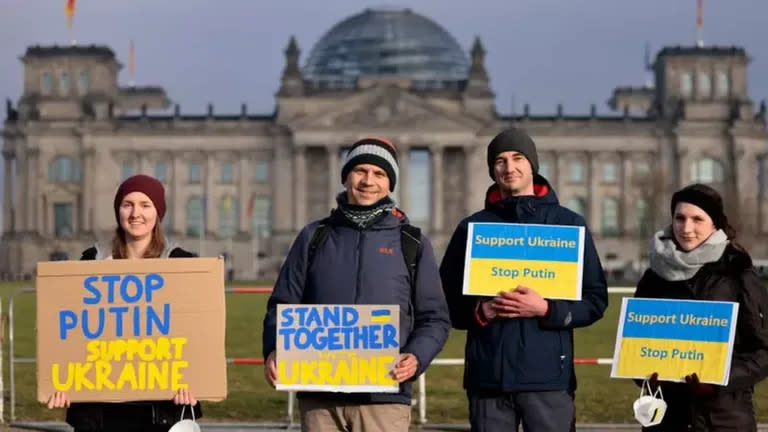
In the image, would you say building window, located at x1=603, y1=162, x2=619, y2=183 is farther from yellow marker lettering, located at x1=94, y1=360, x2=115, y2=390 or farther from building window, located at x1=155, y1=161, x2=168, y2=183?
yellow marker lettering, located at x1=94, y1=360, x2=115, y2=390

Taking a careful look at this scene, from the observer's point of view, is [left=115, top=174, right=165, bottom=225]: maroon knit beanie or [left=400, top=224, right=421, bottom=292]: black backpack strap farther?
[left=115, top=174, right=165, bottom=225]: maroon knit beanie

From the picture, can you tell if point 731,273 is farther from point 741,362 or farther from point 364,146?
point 364,146

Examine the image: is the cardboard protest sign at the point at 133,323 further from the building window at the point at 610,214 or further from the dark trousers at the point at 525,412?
the building window at the point at 610,214

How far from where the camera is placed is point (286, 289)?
8.95 metres

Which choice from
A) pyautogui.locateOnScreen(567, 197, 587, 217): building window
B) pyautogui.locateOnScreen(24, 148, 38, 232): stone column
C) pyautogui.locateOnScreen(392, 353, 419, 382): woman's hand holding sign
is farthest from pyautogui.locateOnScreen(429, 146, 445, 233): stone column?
pyautogui.locateOnScreen(392, 353, 419, 382): woman's hand holding sign

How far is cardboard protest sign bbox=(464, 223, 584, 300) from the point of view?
9.30 m

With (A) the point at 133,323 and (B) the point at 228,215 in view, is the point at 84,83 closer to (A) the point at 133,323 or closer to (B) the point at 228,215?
(B) the point at 228,215

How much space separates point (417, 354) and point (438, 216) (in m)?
104

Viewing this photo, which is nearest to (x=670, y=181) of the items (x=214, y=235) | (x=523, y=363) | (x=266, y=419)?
(x=214, y=235)

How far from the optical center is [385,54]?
431ft

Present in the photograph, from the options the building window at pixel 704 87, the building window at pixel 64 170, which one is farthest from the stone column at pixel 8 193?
the building window at pixel 704 87

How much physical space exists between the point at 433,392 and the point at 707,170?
97.5 meters

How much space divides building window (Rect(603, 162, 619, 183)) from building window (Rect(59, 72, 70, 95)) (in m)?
48.7

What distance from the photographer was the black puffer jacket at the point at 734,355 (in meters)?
8.95
